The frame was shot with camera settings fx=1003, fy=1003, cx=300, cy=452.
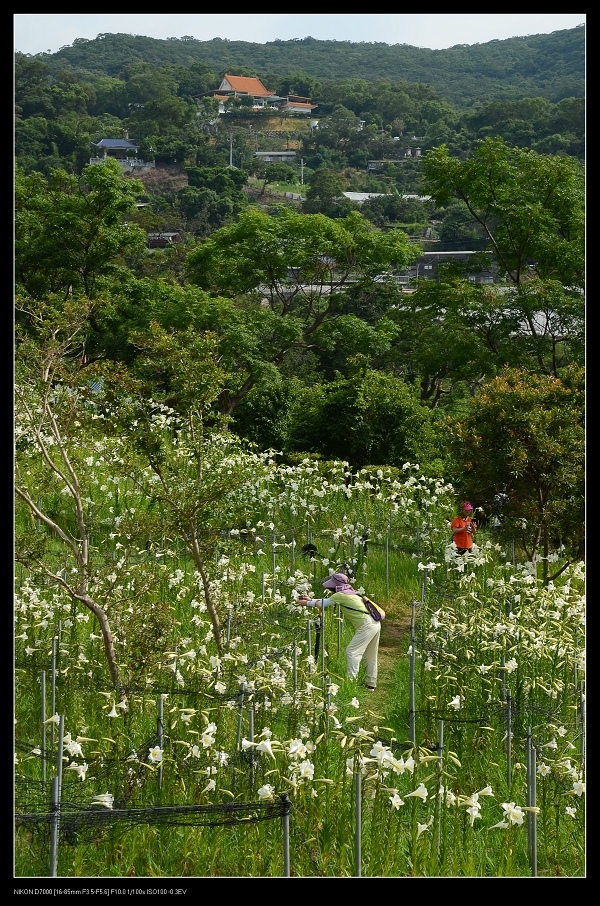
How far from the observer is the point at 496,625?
20.5 ft

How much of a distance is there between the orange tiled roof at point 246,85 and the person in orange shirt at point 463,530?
5166 cm

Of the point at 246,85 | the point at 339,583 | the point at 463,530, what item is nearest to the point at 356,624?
the point at 339,583

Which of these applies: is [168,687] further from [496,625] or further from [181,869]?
[496,625]

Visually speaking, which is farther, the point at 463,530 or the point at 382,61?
the point at 382,61

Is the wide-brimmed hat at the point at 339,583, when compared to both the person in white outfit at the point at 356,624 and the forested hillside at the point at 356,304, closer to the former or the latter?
the person in white outfit at the point at 356,624

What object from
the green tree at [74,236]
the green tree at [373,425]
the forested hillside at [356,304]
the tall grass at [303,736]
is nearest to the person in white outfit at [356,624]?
the tall grass at [303,736]

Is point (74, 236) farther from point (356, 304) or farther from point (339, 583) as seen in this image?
point (339, 583)

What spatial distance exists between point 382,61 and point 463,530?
60295mm

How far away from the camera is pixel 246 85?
57219 millimetres

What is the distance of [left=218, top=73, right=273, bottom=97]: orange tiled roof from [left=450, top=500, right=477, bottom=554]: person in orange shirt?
51659mm

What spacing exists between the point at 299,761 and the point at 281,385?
10.3 metres

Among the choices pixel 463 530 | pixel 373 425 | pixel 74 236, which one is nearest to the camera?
pixel 463 530

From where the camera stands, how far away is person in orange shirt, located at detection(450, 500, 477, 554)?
8.92 m

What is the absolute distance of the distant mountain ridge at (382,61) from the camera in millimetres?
49125
